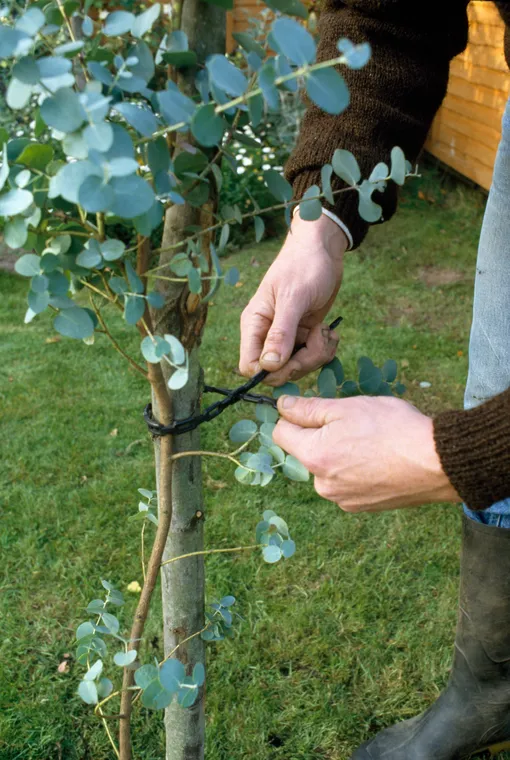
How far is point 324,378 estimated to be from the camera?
3.95ft

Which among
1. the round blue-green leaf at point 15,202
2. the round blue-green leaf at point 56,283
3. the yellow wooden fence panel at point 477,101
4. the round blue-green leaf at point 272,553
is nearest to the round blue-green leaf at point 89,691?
the round blue-green leaf at point 272,553

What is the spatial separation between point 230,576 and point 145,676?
1.32m

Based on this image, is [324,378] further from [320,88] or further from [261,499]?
[261,499]

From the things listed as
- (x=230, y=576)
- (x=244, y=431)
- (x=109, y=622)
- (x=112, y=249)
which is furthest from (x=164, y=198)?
(x=230, y=576)

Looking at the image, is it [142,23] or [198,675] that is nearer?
[142,23]

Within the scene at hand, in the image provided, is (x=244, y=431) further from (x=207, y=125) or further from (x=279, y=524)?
(x=207, y=125)

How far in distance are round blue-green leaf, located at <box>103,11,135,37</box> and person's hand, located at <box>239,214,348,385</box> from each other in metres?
0.55

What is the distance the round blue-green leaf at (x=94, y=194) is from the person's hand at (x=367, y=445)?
0.61 metres

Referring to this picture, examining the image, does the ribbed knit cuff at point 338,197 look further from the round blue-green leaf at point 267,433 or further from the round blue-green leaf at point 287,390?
the round blue-green leaf at point 267,433

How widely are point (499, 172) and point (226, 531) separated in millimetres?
1548

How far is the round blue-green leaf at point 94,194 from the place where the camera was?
64cm

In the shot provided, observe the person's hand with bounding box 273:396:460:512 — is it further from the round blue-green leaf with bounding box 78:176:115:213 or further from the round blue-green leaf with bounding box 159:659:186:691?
the round blue-green leaf with bounding box 78:176:115:213

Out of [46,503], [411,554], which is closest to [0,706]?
[46,503]

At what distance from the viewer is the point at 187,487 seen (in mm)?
1192
